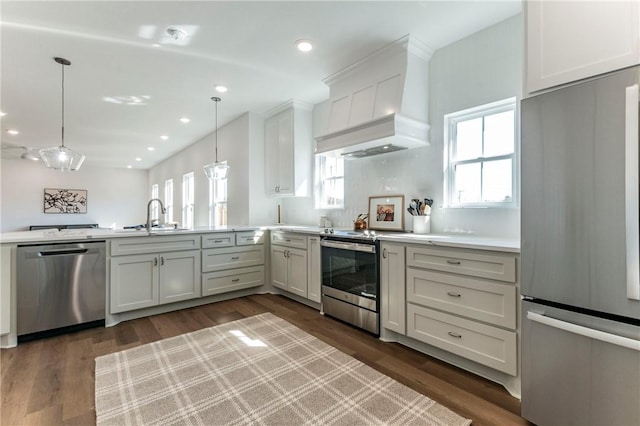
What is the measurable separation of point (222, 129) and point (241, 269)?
2862 millimetres

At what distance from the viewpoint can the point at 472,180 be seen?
2.70 meters

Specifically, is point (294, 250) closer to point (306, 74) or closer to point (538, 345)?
point (306, 74)

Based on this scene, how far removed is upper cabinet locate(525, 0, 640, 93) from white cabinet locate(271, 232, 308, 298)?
8.68ft

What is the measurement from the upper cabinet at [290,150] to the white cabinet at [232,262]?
32.2 inches

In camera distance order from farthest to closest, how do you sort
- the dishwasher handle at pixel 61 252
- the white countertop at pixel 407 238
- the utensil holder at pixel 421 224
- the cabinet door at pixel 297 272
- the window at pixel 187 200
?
the window at pixel 187 200, the cabinet door at pixel 297 272, the utensil holder at pixel 421 224, the dishwasher handle at pixel 61 252, the white countertop at pixel 407 238

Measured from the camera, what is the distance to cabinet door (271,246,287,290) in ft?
12.7

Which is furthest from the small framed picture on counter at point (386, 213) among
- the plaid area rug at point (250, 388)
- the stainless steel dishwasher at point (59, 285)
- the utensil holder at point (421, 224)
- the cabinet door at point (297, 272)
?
the stainless steel dishwasher at point (59, 285)

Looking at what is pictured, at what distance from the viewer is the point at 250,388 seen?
1922mm

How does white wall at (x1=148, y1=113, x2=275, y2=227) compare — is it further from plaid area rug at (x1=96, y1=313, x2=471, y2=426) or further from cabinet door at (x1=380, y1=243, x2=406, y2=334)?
cabinet door at (x1=380, y1=243, x2=406, y2=334)

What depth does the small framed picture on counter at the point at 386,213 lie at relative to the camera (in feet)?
10.4

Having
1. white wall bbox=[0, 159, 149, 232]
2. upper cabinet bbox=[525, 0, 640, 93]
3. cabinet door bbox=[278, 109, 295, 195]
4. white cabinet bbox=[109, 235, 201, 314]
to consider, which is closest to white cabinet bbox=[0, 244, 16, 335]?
white cabinet bbox=[109, 235, 201, 314]

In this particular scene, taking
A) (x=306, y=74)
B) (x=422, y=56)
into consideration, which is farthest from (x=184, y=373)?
(x=422, y=56)

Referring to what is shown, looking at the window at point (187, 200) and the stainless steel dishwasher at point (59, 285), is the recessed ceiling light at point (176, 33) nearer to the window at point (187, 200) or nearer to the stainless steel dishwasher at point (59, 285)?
the stainless steel dishwasher at point (59, 285)

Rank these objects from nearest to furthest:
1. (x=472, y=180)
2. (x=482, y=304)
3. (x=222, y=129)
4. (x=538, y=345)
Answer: (x=538, y=345) → (x=482, y=304) → (x=472, y=180) → (x=222, y=129)
